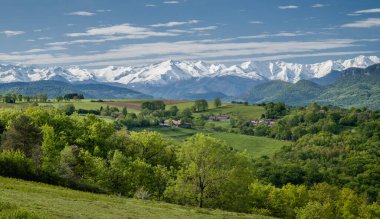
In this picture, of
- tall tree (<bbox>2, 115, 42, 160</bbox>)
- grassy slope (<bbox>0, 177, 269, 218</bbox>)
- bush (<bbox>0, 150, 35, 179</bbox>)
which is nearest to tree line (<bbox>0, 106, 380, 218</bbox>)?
bush (<bbox>0, 150, 35, 179</bbox>)

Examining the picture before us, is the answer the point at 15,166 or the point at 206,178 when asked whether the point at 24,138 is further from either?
the point at 206,178

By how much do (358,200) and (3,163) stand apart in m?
90.5

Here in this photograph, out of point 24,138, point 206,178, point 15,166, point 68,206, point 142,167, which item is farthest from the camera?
point 24,138

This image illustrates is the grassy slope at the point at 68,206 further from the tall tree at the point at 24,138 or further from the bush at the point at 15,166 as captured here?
the tall tree at the point at 24,138

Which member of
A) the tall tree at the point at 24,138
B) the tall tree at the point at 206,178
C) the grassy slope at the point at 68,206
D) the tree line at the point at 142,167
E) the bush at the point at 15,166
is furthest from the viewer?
the tall tree at the point at 24,138

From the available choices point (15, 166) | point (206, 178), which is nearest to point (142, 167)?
point (206, 178)

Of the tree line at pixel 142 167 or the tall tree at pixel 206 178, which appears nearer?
the tree line at pixel 142 167

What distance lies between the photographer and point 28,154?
76.8 m

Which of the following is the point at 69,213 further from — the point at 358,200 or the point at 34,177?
the point at 358,200

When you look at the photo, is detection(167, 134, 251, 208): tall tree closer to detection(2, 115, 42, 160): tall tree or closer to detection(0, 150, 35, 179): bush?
detection(0, 150, 35, 179): bush

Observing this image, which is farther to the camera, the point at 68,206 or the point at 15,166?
the point at 15,166

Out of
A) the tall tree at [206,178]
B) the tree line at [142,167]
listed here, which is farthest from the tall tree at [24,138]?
the tall tree at [206,178]

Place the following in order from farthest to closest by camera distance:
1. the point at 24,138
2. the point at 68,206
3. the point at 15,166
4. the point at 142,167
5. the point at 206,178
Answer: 1. the point at 24,138
2. the point at 142,167
3. the point at 206,178
4. the point at 15,166
5. the point at 68,206

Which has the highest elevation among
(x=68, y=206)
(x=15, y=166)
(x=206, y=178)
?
(x=15, y=166)
